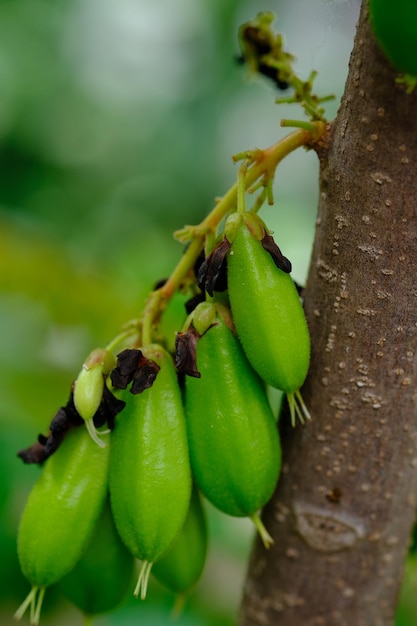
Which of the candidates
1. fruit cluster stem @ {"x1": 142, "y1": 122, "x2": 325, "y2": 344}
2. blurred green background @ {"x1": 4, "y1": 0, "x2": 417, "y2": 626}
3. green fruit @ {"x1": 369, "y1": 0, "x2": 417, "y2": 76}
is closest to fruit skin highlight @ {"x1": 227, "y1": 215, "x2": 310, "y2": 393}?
fruit cluster stem @ {"x1": 142, "y1": 122, "x2": 325, "y2": 344}

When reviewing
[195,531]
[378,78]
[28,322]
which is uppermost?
[28,322]

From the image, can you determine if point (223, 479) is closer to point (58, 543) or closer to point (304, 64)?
point (58, 543)

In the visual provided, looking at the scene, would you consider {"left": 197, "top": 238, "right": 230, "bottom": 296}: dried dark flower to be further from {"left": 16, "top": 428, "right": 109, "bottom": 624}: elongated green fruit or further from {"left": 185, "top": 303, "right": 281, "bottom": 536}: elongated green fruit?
{"left": 16, "top": 428, "right": 109, "bottom": 624}: elongated green fruit

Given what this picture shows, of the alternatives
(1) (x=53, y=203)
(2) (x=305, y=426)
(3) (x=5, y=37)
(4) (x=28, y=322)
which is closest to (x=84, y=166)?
(1) (x=53, y=203)

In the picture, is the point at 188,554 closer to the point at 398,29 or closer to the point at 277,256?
the point at 277,256

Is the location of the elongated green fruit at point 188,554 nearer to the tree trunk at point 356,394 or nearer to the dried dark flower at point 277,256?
the tree trunk at point 356,394

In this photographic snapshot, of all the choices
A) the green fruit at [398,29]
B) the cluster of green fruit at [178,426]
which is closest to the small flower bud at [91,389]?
the cluster of green fruit at [178,426]

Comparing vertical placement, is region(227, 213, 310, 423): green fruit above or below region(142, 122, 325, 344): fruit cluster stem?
below
